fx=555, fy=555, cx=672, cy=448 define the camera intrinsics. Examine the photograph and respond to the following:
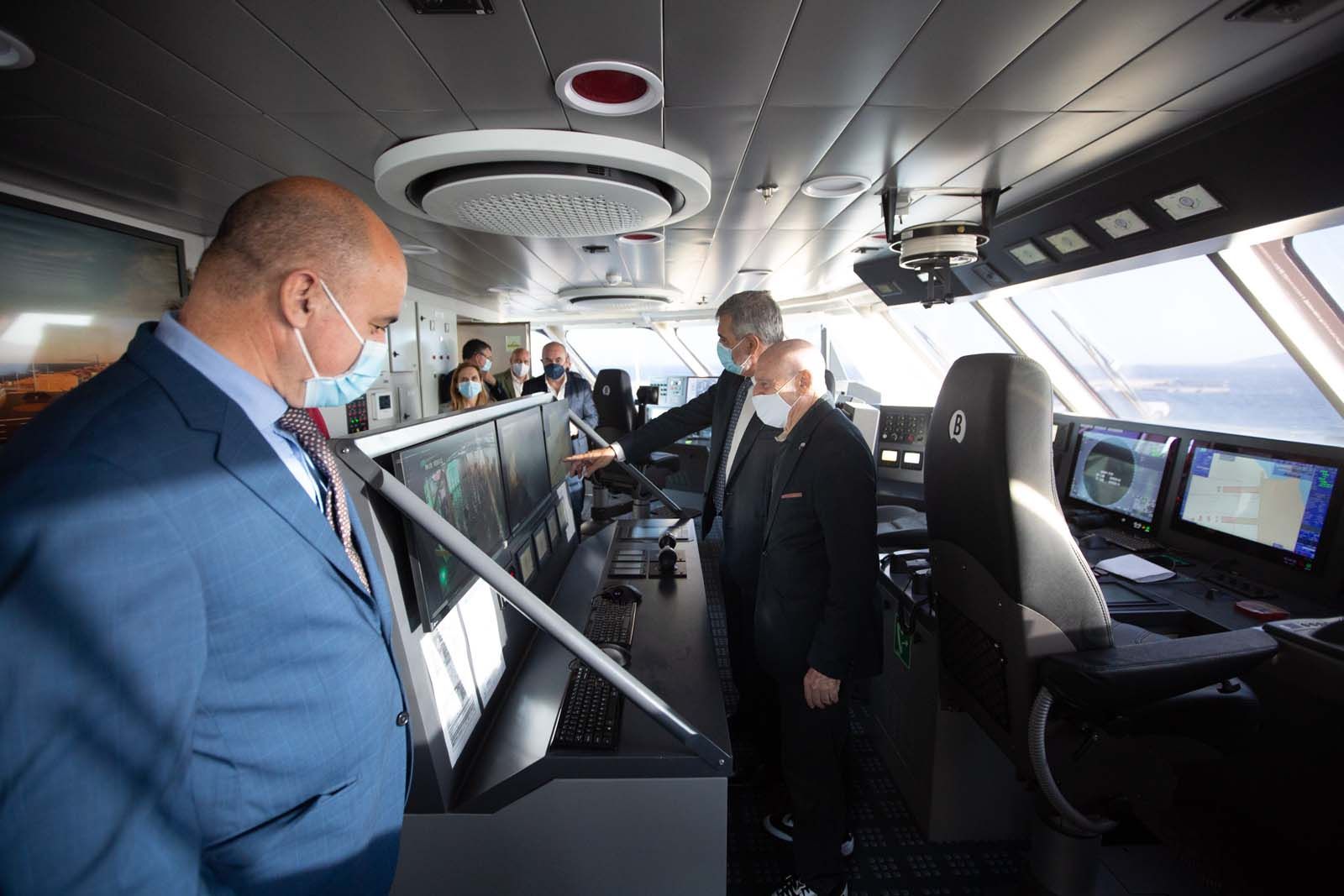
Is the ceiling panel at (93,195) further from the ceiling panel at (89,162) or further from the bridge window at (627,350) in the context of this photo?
the bridge window at (627,350)

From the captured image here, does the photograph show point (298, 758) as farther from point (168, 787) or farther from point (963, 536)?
point (963, 536)

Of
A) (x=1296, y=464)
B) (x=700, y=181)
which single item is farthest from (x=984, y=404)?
(x=700, y=181)

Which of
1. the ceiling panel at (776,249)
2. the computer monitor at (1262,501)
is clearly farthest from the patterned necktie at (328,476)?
the ceiling panel at (776,249)

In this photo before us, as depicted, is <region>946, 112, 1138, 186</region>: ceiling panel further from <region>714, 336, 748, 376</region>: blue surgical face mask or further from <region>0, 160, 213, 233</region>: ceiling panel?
<region>0, 160, 213, 233</region>: ceiling panel

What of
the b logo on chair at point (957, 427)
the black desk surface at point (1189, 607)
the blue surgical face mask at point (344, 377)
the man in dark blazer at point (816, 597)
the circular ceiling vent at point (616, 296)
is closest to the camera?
the blue surgical face mask at point (344, 377)

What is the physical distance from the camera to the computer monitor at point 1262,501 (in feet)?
5.60

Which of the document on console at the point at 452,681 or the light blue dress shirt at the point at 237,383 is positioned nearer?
the light blue dress shirt at the point at 237,383

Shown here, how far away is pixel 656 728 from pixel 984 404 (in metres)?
1.07

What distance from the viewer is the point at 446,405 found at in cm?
616

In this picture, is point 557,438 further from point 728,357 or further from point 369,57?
point 369,57

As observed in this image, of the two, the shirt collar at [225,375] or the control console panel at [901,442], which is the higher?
the shirt collar at [225,375]

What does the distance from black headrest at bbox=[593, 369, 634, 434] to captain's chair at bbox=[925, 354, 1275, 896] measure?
483cm

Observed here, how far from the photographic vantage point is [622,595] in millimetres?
1814

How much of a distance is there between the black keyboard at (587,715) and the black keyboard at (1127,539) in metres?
2.18
